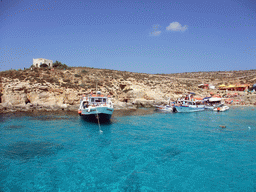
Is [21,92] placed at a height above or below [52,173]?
above

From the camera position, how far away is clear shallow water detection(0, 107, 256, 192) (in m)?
9.68

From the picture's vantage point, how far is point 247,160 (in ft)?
41.5

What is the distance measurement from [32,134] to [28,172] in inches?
344

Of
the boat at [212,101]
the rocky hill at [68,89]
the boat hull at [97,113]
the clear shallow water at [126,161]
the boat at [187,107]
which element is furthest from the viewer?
the boat at [212,101]

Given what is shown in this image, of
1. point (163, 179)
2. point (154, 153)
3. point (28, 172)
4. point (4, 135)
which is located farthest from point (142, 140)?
point (4, 135)

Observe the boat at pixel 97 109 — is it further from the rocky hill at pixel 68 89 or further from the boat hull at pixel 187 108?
the boat hull at pixel 187 108

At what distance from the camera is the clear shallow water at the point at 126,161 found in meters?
9.68

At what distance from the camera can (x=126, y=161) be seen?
12.3 m

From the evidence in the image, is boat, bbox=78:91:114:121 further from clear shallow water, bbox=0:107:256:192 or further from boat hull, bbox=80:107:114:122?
clear shallow water, bbox=0:107:256:192

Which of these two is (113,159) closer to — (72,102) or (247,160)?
(247,160)

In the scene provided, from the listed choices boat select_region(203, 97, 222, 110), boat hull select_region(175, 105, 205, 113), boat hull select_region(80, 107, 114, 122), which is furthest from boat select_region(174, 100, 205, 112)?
boat hull select_region(80, 107, 114, 122)

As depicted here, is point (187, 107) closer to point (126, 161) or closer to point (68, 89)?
point (68, 89)

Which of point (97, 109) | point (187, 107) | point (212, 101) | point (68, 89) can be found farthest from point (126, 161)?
point (212, 101)

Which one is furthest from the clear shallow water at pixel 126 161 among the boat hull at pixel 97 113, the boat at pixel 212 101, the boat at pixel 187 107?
the boat at pixel 212 101
